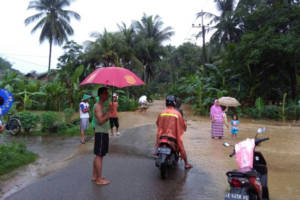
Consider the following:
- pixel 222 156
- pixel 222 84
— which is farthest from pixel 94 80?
pixel 222 84

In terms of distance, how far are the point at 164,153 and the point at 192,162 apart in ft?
5.93

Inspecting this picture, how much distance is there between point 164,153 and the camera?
4898 mm

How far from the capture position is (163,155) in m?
4.89

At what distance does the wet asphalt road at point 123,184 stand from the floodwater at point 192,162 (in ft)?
0.06

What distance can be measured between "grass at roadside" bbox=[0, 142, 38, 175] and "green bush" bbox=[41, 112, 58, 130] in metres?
2.95

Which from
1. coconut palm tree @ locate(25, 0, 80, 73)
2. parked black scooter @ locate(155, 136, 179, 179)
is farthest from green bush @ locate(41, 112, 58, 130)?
coconut palm tree @ locate(25, 0, 80, 73)

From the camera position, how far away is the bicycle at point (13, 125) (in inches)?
366

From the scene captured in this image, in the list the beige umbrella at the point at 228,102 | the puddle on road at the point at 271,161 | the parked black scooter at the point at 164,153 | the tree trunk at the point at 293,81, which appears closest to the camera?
the puddle on road at the point at 271,161

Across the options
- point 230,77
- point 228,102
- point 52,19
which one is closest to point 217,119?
point 228,102

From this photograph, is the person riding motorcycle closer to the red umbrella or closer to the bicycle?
the red umbrella

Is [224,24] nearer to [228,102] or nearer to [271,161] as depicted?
[228,102]

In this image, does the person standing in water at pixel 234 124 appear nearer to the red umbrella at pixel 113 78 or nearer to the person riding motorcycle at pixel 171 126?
the person riding motorcycle at pixel 171 126

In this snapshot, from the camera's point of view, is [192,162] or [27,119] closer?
[192,162]

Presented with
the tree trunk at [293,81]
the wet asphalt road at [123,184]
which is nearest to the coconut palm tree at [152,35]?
the tree trunk at [293,81]
